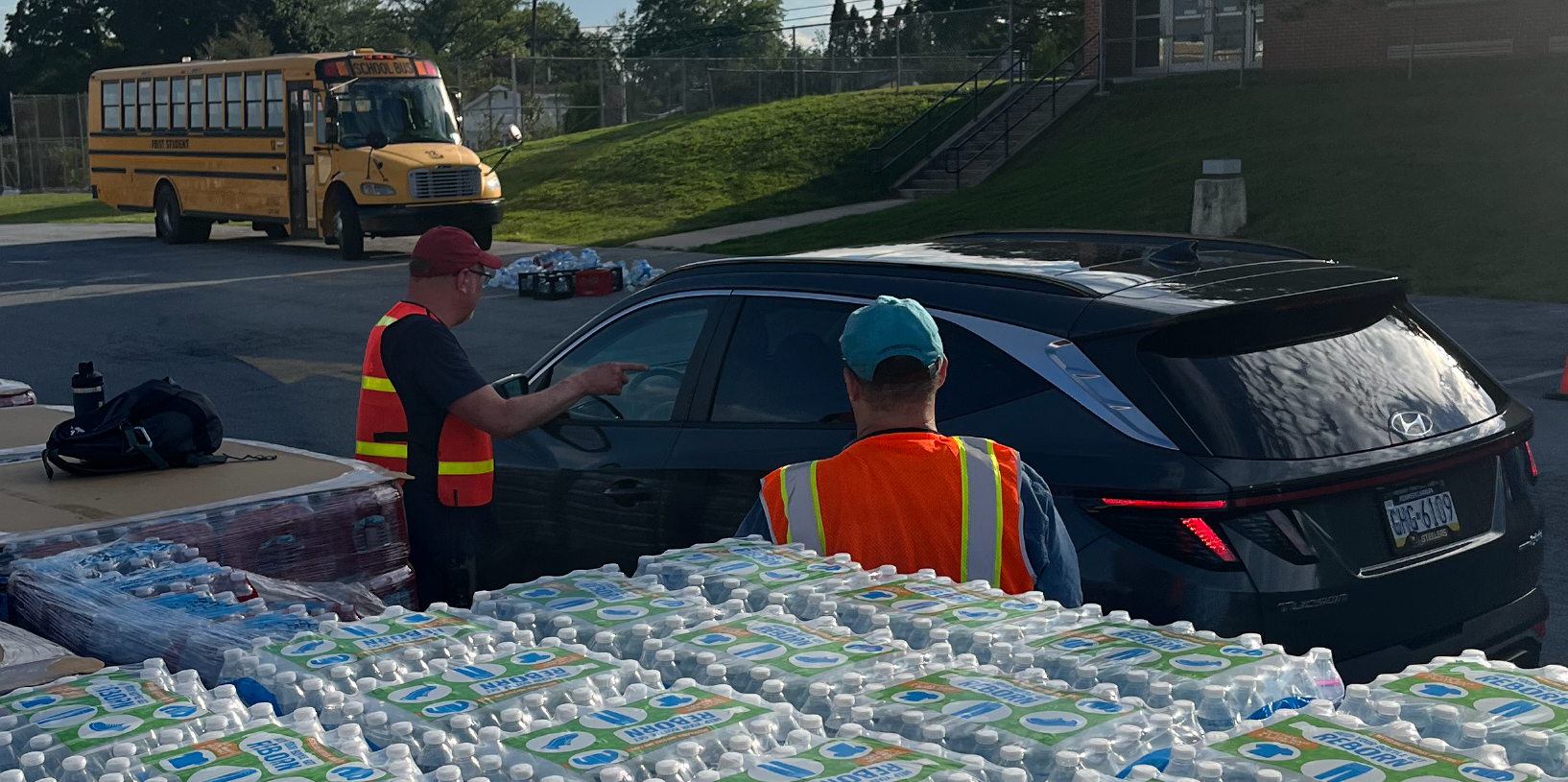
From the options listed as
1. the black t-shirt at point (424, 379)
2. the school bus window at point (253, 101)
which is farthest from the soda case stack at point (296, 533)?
the school bus window at point (253, 101)

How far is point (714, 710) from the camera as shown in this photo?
230cm

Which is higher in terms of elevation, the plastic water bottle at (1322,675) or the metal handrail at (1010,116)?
the metal handrail at (1010,116)

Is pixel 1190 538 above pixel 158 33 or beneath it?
beneath

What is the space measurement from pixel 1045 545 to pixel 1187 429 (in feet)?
2.94

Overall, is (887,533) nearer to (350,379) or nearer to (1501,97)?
(350,379)

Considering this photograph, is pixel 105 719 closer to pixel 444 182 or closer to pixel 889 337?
pixel 889 337

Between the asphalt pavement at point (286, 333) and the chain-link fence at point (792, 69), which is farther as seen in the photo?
the chain-link fence at point (792, 69)

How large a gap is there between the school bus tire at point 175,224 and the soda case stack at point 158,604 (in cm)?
2976

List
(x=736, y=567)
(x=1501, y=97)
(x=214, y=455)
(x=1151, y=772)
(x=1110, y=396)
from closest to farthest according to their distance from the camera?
(x=1151, y=772)
(x=736, y=567)
(x=1110, y=396)
(x=214, y=455)
(x=1501, y=97)

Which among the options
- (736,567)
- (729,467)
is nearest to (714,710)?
(736,567)

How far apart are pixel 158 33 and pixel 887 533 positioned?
85384mm

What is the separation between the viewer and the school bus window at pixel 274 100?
28125 mm

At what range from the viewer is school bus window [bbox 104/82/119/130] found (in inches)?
1330

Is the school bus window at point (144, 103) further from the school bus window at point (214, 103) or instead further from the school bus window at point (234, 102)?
the school bus window at point (234, 102)
